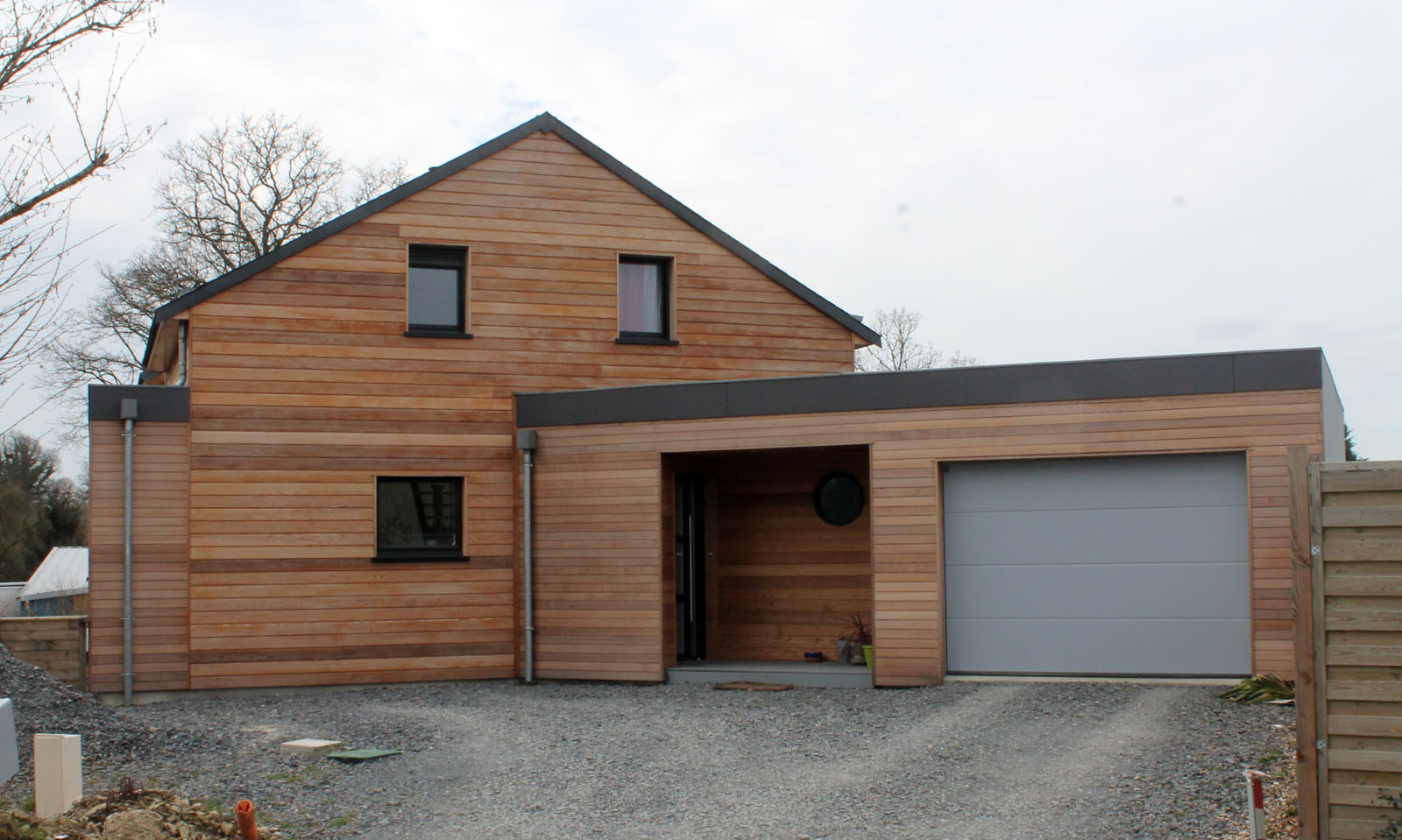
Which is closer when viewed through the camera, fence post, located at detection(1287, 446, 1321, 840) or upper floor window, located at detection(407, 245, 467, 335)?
fence post, located at detection(1287, 446, 1321, 840)

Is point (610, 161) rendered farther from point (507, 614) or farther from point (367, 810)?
point (367, 810)

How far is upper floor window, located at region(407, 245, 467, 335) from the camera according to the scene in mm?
13523

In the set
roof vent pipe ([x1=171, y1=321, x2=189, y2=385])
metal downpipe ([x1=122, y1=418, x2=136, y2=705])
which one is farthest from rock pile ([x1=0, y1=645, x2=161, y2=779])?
roof vent pipe ([x1=171, y1=321, x2=189, y2=385])

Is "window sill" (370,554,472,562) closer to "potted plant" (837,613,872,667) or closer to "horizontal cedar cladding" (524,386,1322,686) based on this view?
"horizontal cedar cladding" (524,386,1322,686)

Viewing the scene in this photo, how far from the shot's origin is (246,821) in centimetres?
609

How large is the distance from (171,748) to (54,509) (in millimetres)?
28433

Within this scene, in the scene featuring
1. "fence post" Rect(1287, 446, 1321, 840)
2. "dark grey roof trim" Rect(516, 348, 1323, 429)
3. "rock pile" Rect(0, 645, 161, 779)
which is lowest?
"rock pile" Rect(0, 645, 161, 779)

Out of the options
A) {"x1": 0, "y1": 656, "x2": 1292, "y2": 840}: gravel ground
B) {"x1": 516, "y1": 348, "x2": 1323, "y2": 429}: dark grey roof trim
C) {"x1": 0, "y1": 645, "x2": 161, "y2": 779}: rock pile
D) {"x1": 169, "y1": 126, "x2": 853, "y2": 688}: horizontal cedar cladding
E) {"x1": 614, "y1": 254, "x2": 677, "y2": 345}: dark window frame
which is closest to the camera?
{"x1": 0, "y1": 656, "x2": 1292, "y2": 840}: gravel ground

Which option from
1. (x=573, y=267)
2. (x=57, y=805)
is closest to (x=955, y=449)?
(x=573, y=267)

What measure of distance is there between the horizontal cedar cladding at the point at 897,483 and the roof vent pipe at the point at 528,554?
13cm

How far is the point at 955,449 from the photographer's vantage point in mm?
11258

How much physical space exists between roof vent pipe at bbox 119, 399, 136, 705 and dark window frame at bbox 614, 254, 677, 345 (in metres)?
5.20

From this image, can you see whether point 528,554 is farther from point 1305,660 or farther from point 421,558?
point 1305,660

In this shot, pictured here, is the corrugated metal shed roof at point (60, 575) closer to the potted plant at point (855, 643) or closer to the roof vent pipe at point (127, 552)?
the roof vent pipe at point (127, 552)
